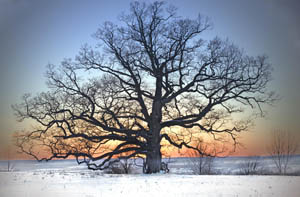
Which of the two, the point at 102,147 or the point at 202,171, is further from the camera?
the point at 202,171

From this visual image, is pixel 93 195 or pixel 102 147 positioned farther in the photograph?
pixel 102 147

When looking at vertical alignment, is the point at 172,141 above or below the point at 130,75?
below

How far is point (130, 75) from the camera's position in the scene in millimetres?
19453

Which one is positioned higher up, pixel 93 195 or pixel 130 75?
pixel 130 75

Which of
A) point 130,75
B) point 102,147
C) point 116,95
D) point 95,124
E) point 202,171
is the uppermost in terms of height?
→ point 130,75

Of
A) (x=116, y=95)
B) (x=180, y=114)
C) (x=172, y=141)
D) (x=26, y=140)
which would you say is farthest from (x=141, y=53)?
(x=26, y=140)

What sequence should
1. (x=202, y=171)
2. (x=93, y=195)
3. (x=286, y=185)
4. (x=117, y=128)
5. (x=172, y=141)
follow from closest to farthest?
(x=93, y=195)
(x=286, y=185)
(x=117, y=128)
(x=172, y=141)
(x=202, y=171)

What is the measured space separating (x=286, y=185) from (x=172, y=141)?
808 centimetres

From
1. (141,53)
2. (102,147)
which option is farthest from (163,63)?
(102,147)

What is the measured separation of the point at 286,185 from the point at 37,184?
10.4 meters

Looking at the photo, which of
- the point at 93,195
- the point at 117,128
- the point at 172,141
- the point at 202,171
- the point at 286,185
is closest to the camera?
the point at 93,195

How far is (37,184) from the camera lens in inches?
534

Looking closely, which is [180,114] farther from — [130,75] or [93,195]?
[93,195]

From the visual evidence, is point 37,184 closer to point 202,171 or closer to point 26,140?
Result: point 26,140
